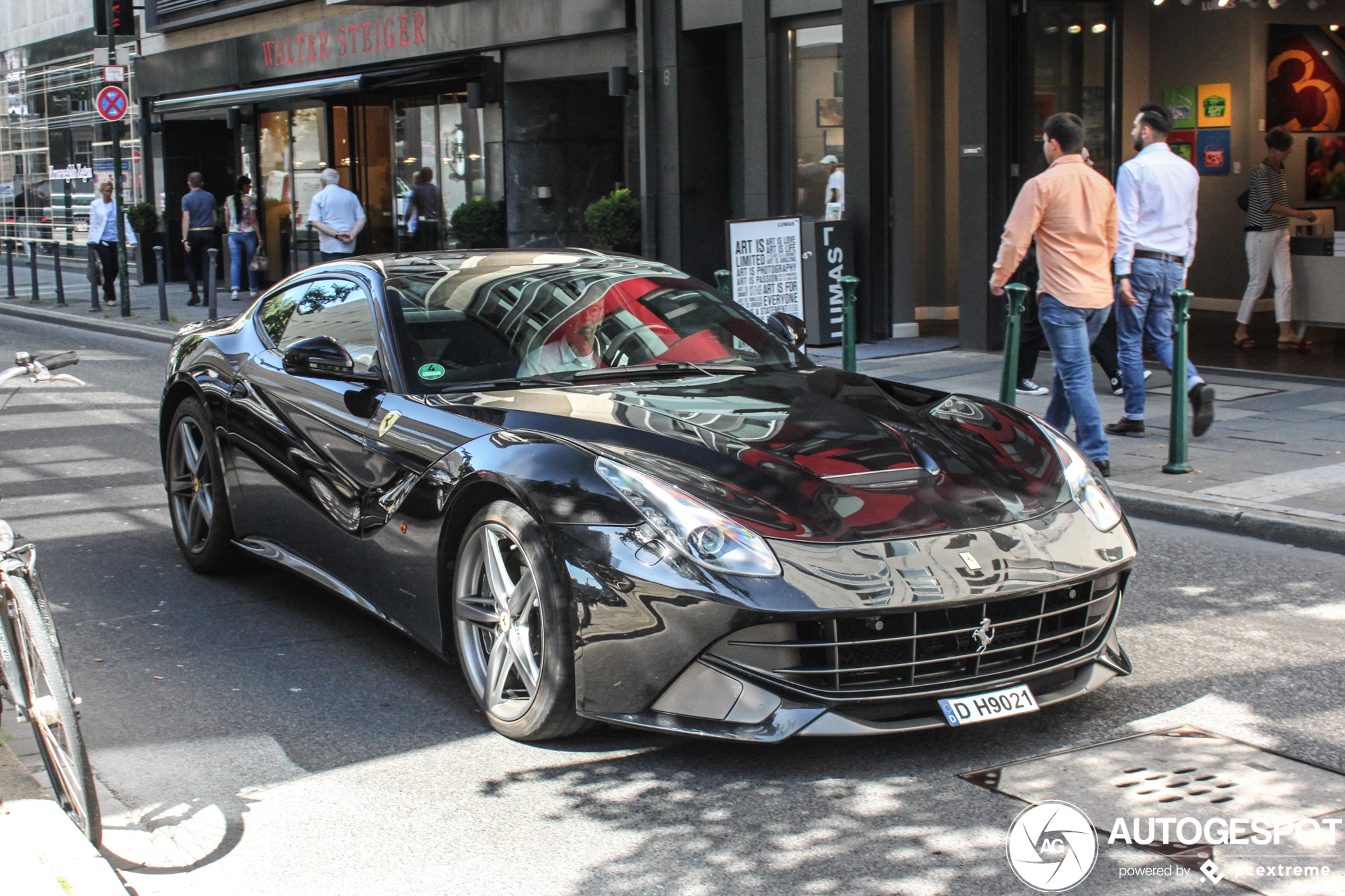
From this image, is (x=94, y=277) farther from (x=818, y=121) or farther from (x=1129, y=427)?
(x=1129, y=427)

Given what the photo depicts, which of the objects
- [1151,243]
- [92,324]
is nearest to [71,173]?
[92,324]

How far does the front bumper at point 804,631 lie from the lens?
3885 millimetres

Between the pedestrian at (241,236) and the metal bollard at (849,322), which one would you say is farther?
the pedestrian at (241,236)

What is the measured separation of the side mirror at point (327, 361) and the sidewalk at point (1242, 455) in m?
4.23

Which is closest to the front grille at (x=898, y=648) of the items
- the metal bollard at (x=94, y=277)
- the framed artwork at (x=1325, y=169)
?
the framed artwork at (x=1325, y=169)

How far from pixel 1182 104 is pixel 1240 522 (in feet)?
38.6

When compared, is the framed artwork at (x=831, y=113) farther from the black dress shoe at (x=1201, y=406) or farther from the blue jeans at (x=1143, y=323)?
the black dress shoe at (x=1201, y=406)

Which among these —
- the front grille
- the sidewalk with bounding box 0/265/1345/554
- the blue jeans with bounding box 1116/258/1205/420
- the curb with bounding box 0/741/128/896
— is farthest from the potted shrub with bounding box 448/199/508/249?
the curb with bounding box 0/741/128/896

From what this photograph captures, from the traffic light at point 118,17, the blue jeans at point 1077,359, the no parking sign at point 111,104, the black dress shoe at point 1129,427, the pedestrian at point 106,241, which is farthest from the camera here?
the pedestrian at point 106,241

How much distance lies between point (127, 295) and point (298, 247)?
5.09 meters

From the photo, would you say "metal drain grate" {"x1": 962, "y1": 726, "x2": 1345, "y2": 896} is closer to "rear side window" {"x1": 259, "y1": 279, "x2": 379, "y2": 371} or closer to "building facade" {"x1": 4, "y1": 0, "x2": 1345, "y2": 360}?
"rear side window" {"x1": 259, "y1": 279, "x2": 379, "y2": 371}

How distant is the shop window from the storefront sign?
22140mm

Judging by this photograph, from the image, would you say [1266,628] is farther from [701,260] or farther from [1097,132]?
[701,260]

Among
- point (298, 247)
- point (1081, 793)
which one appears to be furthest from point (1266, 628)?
point (298, 247)
